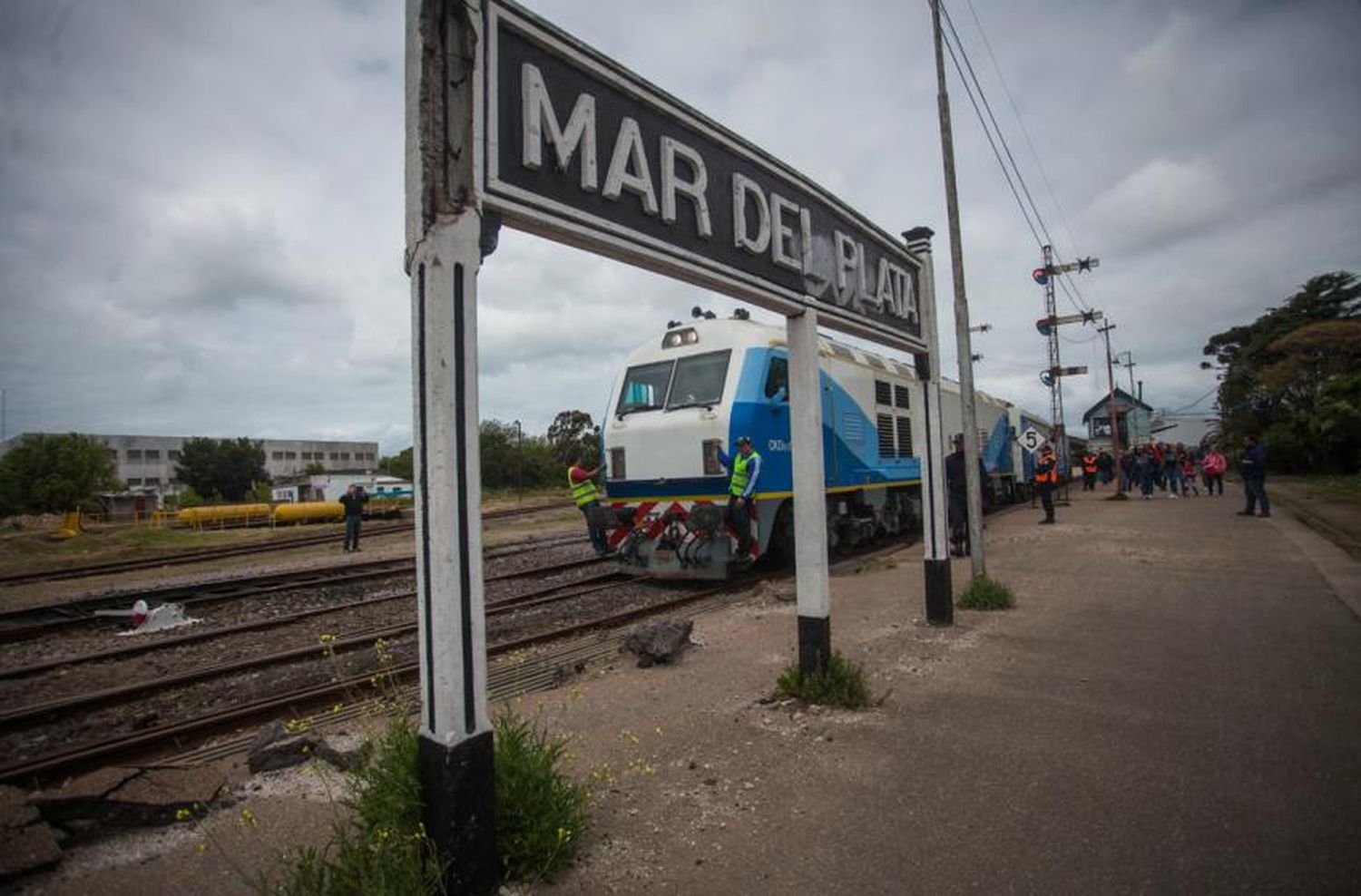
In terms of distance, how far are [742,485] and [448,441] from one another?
5.90 metres

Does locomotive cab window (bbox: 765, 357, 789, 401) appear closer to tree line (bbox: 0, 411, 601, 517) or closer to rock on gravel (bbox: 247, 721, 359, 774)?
rock on gravel (bbox: 247, 721, 359, 774)

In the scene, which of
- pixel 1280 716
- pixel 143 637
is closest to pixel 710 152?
pixel 1280 716

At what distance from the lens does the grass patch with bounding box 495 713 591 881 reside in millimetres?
2586

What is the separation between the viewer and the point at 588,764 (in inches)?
143

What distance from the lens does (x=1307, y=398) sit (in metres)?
29.1

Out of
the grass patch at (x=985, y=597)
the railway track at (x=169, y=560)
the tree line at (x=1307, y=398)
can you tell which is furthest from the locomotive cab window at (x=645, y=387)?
the tree line at (x=1307, y=398)

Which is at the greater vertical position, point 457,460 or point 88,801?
point 457,460

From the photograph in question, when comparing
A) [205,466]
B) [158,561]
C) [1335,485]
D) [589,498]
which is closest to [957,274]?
[589,498]

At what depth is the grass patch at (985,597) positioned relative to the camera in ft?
22.3

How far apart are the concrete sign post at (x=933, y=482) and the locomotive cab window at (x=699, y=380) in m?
2.84

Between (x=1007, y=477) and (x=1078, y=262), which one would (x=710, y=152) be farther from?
(x=1078, y=262)

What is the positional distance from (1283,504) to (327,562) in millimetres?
22418

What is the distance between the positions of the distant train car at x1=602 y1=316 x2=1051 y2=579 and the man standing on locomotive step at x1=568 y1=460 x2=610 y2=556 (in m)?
0.52

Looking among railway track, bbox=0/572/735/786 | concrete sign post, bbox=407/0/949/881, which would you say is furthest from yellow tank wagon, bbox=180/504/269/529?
concrete sign post, bbox=407/0/949/881
